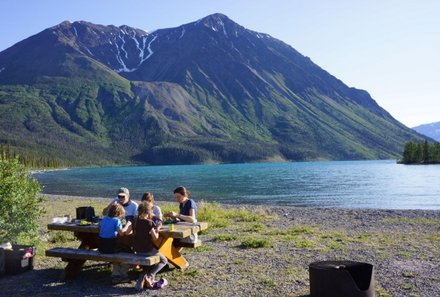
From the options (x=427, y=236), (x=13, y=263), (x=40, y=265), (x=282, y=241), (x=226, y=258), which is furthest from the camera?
(x=427, y=236)

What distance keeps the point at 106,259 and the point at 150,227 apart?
1.25m

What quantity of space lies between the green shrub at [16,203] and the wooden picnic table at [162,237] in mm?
1803

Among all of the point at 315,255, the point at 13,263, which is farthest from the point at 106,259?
the point at 315,255

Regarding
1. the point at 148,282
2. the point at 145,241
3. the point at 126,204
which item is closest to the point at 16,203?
the point at 126,204

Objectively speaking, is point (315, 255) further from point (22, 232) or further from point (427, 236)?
point (22, 232)

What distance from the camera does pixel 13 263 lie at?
1117cm

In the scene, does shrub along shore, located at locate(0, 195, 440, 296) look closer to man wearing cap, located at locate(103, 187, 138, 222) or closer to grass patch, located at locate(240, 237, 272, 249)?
grass patch, located at locate(240, 237, 272, 249)

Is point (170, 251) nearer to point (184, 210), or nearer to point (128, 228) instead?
point (128, 228)

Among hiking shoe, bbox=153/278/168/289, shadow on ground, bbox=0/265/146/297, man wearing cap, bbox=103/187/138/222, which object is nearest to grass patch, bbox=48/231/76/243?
shadow on ground, bbox=0/265/146/297

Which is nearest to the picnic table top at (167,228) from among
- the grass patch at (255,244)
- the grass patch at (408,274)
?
the grass patch at (255,244)

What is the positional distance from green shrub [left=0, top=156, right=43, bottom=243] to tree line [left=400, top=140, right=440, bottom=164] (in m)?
154

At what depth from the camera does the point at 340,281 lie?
8305mm

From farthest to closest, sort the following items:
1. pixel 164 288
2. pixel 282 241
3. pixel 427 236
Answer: pixel 427 236, pixel 282 241, pixel 164 288

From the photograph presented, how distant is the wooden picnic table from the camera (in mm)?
10258
